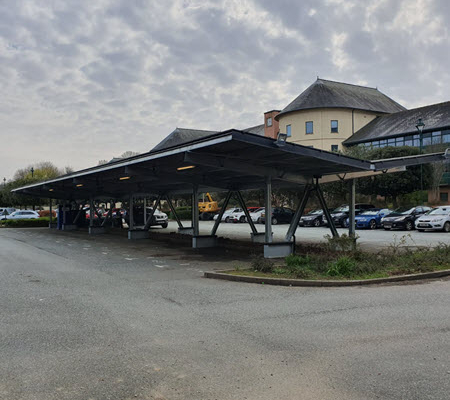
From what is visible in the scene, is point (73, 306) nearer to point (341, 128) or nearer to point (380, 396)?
point (380, 396)

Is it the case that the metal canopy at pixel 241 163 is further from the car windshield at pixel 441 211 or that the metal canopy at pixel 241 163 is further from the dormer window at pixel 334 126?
the dormer window at pixel 334 126

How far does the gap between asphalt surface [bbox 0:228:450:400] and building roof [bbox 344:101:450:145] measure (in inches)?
1739

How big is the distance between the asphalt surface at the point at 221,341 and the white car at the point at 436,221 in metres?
16.7

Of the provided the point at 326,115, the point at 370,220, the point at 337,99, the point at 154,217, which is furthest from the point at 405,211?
the point at 337,99

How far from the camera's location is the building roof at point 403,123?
49.1 meters

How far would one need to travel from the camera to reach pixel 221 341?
585 cm

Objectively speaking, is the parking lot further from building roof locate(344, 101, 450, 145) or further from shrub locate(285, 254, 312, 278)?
building roof locate(344, 101, 450, 145)

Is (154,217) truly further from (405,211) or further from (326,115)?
(326,115)

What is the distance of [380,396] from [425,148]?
45381 mm

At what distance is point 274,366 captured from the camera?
4.91 m

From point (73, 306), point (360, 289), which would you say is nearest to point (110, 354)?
point (73, 306)

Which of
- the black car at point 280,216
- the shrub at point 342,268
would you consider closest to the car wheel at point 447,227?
the black car at point 280,216

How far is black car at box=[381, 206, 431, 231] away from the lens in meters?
28.2

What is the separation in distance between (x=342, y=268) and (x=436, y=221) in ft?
55.9
